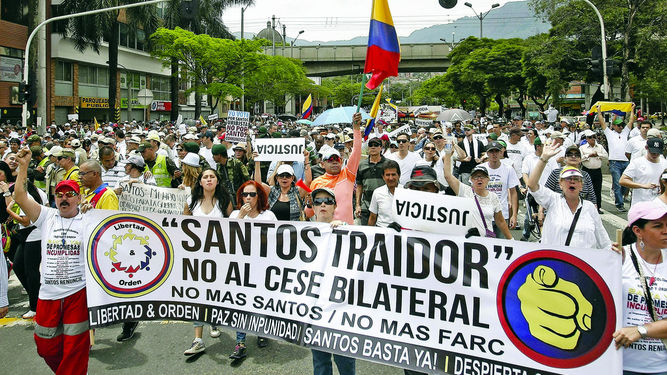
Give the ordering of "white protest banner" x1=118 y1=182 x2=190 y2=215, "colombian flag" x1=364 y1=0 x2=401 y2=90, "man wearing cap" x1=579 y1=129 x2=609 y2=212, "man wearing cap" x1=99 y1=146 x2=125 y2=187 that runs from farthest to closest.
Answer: "man wearing cap" x1=579 y1=129 x2=609 y2=212 < "man wearing cap" x1=99 y1=146 x2=125 y2=187 < "colombian flag" x1=364 y1=0 x2=401 y2=90 < "white protest banner" x1=118 y1=182 x2=190 y2=215

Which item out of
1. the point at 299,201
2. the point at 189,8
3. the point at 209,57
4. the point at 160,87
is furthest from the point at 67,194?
the point at 160,87

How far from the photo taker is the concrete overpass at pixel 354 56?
6125 cm

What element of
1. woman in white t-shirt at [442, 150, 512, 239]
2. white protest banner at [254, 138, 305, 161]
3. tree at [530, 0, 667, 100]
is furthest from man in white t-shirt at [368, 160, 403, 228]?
tree at [530, 0, 667, 100]

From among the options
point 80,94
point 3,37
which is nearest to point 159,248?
point 3,37

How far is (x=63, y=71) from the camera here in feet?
129

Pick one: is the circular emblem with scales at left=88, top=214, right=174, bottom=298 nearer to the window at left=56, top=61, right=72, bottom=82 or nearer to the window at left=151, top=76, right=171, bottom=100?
the window at left=56, top=61, right=72, bottom=82

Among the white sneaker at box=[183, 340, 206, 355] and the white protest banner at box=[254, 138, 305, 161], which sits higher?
the white protest banner at box=[254, 138, 305, 161]

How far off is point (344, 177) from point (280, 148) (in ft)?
4.84

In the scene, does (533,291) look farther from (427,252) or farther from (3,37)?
(3,37)

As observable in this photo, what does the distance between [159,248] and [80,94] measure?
41.9 m

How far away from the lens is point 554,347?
10.2 ft

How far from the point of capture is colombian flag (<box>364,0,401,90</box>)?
6.40 m

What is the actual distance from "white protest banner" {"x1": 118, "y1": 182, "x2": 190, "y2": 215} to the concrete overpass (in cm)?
5678

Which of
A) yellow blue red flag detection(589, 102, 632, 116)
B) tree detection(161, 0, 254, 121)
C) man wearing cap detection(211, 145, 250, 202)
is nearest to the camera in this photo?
man wearing cap detection(211, 145, 250, 202)
